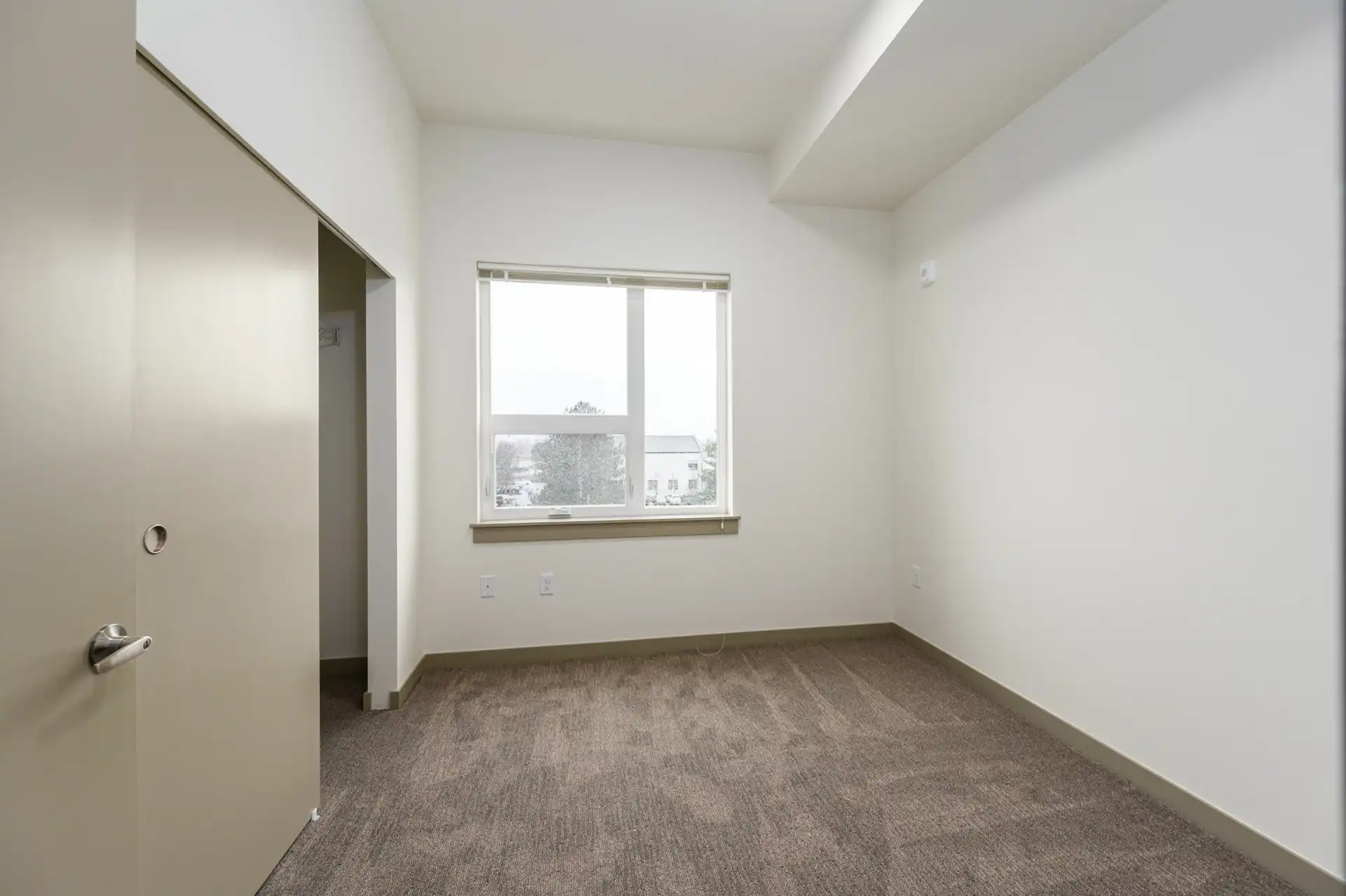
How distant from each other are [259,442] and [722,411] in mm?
2244

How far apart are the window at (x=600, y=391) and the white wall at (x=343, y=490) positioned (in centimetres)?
58

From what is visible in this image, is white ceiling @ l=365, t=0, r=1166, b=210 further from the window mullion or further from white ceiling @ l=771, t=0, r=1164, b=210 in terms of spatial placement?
the window mullion

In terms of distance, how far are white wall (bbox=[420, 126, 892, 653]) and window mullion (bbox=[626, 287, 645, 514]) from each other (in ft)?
0.75

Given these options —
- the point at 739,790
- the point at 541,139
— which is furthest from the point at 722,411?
the point at 739,790

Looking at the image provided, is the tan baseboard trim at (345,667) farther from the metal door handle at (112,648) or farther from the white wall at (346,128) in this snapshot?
the metal door handle at (112,648)

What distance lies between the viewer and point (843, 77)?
2.23 m

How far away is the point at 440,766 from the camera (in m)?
1.93

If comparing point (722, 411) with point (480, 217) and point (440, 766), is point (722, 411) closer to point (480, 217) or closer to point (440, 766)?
point (480, 217)

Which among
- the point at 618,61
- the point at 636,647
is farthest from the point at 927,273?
the point at 636,647

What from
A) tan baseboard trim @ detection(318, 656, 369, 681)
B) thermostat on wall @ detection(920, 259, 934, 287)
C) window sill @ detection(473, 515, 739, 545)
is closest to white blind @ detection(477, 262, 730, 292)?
thermostat on wall @ detection(920, 259, 934, 287)

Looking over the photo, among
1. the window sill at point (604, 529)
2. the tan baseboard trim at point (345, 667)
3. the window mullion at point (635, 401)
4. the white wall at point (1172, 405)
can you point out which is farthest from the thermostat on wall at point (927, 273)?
the tan baseboard trim at point (345, 667)

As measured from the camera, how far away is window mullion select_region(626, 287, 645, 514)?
3.06 m

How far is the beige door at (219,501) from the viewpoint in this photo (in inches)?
41.4

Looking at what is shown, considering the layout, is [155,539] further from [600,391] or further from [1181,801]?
[1181,801]
